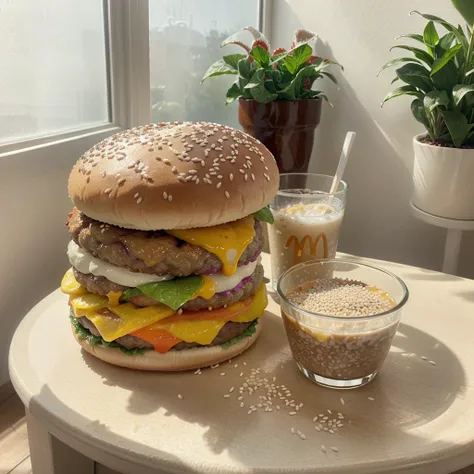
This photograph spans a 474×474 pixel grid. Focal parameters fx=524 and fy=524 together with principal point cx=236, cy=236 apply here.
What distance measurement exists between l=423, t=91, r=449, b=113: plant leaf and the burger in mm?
747

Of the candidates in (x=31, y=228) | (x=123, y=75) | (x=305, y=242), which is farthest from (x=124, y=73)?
(x=305, y=242)

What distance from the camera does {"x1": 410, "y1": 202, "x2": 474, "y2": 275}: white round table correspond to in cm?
172

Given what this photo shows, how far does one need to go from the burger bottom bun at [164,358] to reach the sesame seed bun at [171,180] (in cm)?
26

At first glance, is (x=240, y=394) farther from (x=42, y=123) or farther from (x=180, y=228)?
(x=42, y=123)

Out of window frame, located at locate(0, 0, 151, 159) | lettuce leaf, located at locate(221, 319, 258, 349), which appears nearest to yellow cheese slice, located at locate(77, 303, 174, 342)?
lettuce leaf, located at locate(221, 319, 258, 349)

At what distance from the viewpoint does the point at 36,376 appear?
3.34 feet

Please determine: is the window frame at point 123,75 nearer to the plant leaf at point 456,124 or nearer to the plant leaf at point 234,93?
the plant leaf at point 234,93

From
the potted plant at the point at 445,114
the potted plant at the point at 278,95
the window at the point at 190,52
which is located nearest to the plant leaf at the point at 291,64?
the potted plant at the point at 278,95

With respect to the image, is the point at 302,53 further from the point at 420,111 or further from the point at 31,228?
the point at 31,228

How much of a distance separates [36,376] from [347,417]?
593mm

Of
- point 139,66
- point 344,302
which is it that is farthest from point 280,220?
point 139,66

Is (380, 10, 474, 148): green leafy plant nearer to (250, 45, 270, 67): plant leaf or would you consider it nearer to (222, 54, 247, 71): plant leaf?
(250, 45, 270, 67): plant leaf

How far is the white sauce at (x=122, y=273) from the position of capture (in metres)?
1.01

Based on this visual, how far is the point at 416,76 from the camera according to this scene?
5.53ft
